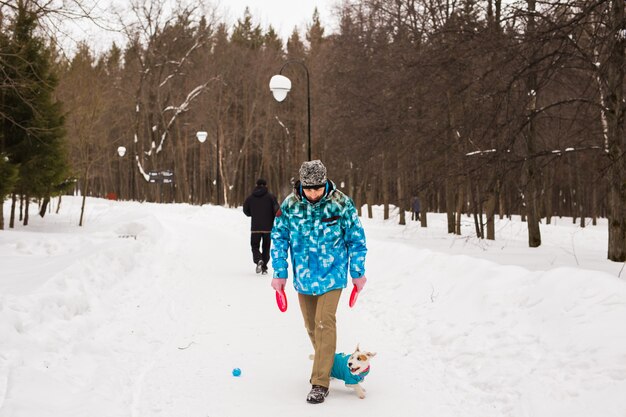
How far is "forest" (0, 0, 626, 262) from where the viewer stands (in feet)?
33.7

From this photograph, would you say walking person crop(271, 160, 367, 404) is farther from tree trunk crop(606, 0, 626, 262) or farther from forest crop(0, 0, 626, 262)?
tree trunk crop(606, 0, 626, 262)

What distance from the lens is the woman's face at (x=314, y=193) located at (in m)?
4.34

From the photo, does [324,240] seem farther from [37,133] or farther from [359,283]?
[37,133]

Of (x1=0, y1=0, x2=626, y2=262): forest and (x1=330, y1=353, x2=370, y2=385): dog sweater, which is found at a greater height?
(x1=0, y1=0, x2=626, y2=262): forest

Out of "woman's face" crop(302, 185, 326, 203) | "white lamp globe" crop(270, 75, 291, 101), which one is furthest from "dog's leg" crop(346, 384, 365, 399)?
"white lamp globe" crop(270, 75, 291, 101)

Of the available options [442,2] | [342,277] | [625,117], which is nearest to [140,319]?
[342,277]

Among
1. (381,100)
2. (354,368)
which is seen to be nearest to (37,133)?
(381,100)

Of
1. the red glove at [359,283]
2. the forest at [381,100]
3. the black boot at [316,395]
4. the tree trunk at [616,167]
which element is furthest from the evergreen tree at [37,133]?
the tree trunk at [616,167]

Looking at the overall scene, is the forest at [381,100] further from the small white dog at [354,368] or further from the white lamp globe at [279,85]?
the small white dog at [354,368]

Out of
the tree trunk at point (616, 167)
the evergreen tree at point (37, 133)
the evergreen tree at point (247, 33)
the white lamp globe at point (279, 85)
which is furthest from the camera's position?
the evergreen tree at point (247, 33)

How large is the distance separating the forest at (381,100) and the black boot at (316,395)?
7333mm

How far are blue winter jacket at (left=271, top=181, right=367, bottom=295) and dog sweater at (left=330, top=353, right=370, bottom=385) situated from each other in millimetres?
630

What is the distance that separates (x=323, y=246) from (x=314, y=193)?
470 millimetres

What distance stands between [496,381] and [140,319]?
15.2ft
